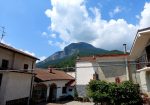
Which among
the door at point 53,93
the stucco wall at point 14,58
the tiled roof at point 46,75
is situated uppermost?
the stucco wall at point 14,58

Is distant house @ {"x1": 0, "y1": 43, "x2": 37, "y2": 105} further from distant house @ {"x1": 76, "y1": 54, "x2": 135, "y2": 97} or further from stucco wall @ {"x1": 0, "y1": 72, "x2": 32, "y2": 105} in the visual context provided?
distant house @ {"x1": 76, "y1": 54, "x2": 135, "y2": 97}

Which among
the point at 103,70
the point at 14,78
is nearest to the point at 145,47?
the point at 103,70

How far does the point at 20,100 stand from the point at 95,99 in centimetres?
864

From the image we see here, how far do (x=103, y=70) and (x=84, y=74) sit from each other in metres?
3.55

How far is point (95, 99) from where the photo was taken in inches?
913

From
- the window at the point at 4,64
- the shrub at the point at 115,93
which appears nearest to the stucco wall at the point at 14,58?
the window at the point at 4,64

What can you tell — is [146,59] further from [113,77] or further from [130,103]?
[113,77]

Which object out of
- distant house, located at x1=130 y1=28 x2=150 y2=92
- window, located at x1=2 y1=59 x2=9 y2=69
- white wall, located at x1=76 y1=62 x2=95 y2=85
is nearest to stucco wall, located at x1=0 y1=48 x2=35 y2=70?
window, located at x1=2 y1=59 x2=9 y2=69

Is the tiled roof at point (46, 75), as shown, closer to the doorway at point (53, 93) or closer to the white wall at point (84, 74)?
the doorway at point (53, 93)

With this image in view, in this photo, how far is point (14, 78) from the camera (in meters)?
20.4

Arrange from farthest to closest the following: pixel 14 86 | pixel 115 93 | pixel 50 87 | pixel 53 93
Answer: pixel 53 93 < pixel 50 87 < pixel 115 93 < pixel 14 86

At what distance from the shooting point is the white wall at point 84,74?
34.2 metres

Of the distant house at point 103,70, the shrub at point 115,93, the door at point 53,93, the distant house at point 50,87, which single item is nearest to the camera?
the shrub at point 115,93

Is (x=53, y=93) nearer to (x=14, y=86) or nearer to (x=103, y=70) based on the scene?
(x=103, y=70)
